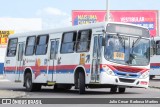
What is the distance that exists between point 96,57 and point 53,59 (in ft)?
12.1

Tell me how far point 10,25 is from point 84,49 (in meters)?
42.5

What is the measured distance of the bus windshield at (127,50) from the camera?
24156mm

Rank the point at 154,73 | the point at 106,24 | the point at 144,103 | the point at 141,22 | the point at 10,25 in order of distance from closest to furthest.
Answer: the point at 144,103, the point at 106,24, the point at 154,73, the point at 10,25, the point at 141,22

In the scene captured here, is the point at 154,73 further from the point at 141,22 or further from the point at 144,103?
the point at 141,22

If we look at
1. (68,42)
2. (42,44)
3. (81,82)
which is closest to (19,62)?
(42,44)

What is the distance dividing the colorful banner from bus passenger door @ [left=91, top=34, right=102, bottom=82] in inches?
1967

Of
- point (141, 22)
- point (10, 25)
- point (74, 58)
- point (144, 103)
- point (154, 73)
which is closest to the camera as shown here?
point (144, 103)

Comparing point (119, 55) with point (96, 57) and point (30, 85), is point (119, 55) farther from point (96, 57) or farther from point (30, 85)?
point (30, 85)

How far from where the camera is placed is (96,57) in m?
24.3

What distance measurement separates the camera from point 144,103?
760 inches

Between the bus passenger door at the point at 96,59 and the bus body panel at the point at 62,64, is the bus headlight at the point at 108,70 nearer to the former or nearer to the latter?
the bus body panel at the point at 62,64

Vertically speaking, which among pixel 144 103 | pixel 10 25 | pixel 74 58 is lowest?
pixel 144 103

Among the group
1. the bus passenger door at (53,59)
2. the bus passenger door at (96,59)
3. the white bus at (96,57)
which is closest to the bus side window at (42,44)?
the white bus at (96,57)

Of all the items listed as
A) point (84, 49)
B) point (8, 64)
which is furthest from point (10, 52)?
point (84, 49)
